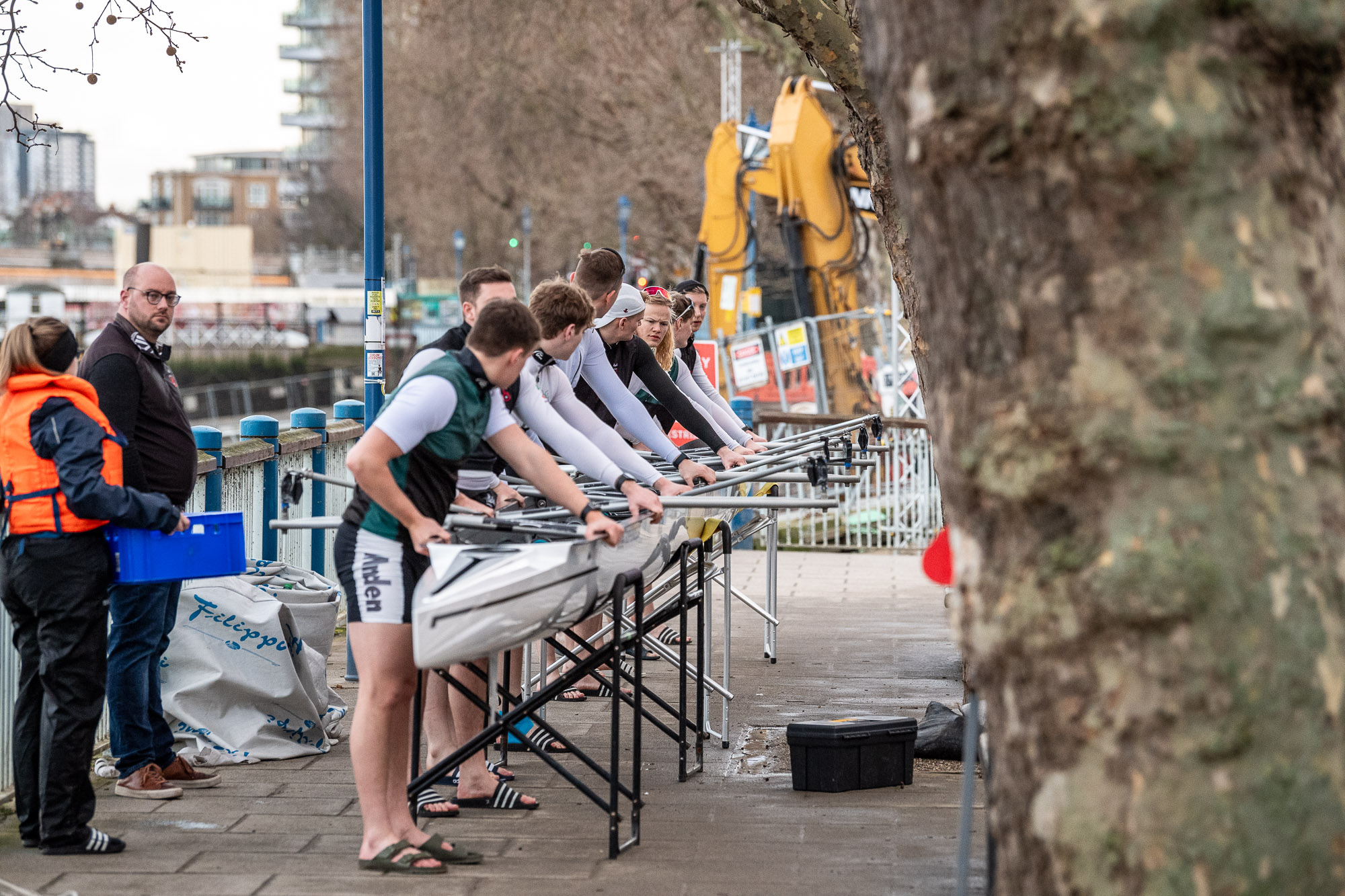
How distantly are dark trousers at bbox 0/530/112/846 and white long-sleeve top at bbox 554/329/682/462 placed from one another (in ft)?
8.58

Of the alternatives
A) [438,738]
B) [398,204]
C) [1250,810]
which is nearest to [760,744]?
[438,738]

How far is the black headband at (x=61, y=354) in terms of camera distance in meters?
5.36

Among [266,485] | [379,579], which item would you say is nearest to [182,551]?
[379,579]

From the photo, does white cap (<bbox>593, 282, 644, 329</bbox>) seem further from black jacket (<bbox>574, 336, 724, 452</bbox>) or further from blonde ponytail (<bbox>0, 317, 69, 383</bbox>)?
blonde ponytail (<bbox>0, 317, 69, 383</bbox>)

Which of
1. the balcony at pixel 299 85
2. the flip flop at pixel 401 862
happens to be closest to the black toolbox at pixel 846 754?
the flip flop at pixel 401 862

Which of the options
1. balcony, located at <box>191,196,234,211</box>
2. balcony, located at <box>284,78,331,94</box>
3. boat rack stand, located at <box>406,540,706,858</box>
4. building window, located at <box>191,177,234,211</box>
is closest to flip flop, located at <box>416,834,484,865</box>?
boat rack stand, located at <box>406,540,706,858</box>

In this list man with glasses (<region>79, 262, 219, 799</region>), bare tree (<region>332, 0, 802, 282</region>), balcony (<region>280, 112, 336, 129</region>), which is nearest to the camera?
man with glasses (<region>79, 262, 219, 799</region>)

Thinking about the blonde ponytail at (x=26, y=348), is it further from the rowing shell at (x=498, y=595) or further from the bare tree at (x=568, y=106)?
the bare tree at (x=568, y=106)

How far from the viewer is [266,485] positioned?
9.11m

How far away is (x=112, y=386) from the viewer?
5914 millimetres

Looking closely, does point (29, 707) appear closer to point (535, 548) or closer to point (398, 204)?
point (535, 548)

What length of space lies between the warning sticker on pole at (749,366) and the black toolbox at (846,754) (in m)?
11.8

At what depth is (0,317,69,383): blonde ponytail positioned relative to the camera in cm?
534

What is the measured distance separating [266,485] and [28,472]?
381cm
